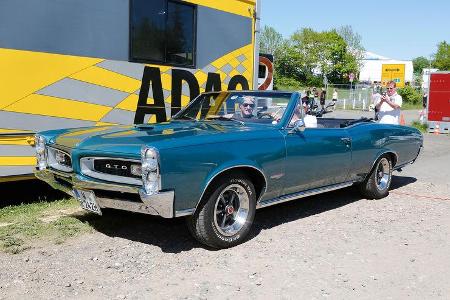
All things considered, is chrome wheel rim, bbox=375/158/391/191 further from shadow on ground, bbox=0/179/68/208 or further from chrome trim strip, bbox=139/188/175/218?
shadow on ground, bbox=0/179/68/208

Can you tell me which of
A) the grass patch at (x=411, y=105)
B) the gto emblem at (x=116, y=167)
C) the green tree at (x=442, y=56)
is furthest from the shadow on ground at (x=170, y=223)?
the green tree at (x=442, y=56)

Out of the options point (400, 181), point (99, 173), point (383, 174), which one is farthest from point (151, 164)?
point (400, 181)

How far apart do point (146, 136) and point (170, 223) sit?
134 centimetres

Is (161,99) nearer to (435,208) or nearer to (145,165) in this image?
(145,165)

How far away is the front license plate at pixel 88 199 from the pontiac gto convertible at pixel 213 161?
0.04ft

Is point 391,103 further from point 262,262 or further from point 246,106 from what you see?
point 262,262

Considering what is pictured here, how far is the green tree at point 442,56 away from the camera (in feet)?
266

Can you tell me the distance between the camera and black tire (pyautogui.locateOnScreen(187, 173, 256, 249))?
A: 14.4ft

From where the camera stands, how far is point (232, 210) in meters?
4.74

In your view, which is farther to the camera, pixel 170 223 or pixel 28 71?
pixel 170 223

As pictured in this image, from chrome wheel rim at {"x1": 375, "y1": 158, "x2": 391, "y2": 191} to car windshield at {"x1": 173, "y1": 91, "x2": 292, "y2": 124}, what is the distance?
7.02 ft

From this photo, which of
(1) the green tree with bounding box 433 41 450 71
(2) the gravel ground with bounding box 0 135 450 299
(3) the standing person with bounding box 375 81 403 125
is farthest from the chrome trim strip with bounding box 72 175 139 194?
(1) the green tree with bounding box 433 41 450 71

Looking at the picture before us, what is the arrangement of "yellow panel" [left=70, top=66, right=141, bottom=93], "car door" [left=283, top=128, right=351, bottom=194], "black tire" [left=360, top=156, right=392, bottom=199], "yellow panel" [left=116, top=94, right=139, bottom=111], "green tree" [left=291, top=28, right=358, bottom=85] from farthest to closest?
1. "green tree" [left=291, top=28, right=358, bottom=85]
2. "black tire" [left=360, top=156, right=392, bottom=199]
3. "yellow panel" [left=116, top=94, right=139, bottom=111]
4. "yellow panel" [left=70, top=66, right=141, bottom=93]
5. "car door" [left=283, top=128, right=351, bottom=194]

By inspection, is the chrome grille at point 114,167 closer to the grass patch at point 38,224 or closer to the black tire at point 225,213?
the black tire at point 225,213
